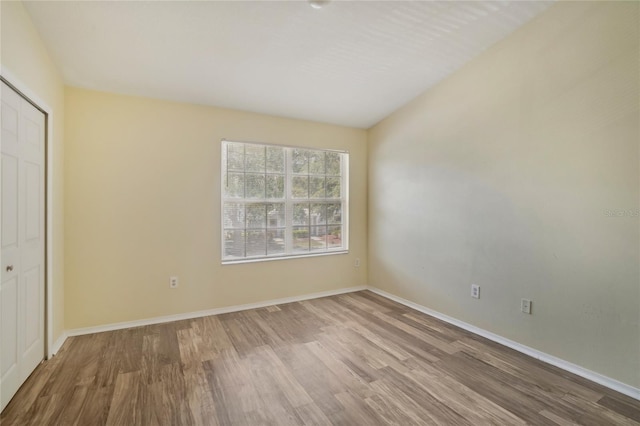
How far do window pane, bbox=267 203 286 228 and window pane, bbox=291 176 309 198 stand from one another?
25cm

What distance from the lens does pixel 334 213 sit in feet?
14.1

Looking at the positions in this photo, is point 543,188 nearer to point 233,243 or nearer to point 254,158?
point 254,158

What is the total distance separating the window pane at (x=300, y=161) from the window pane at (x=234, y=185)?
725 millimetres

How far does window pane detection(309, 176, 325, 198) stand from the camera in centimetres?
406

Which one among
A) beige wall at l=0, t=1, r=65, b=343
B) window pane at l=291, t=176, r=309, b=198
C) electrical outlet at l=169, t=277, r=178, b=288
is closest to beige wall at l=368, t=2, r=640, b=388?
window pane at l=291, t=176, r=309, b=198

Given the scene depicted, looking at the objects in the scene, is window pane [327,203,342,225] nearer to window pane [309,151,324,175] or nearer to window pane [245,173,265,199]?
window pane [309,151,324,175]

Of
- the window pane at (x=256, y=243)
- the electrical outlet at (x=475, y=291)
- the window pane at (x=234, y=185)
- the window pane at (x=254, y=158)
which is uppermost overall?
the window pane at (x=254, y=158)

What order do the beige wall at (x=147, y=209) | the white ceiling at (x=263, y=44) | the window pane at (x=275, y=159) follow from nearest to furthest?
the white ceiling at (x=263, y=44), the beige wall at (x=147, y=209), the window pane at (x=275, y=159)

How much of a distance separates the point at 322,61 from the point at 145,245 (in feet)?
8.34

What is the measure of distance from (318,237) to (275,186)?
95 cm

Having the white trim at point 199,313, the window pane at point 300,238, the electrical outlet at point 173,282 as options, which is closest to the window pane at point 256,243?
the window pane at point 300,238

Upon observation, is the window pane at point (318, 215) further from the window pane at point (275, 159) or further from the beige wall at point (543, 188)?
the beige wall at point (543, 188)

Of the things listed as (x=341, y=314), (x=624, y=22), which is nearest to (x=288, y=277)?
(x=341, y=314)

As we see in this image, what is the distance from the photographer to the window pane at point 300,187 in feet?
12.9
